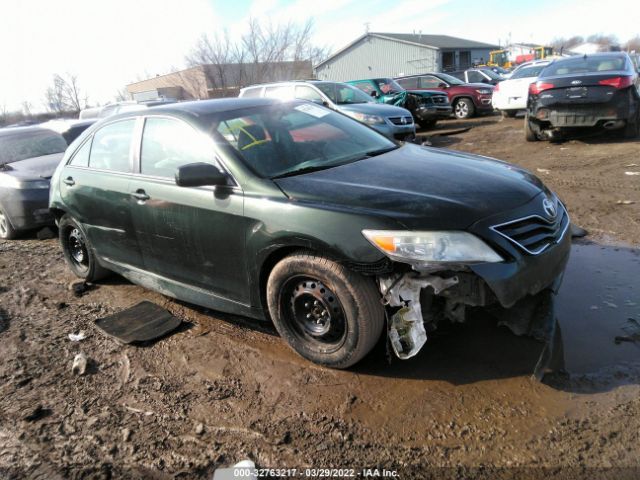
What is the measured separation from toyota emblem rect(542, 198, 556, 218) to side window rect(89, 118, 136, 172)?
3143mm

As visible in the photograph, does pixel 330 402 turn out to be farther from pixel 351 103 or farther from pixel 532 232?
pixel 351 103

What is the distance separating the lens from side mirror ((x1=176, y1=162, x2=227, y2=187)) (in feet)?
9.97

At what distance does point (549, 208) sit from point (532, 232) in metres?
0.36

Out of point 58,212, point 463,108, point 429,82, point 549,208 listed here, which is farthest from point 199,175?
point 429,82

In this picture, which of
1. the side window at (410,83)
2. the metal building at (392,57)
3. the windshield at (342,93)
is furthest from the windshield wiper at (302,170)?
the metal building at (392,57)

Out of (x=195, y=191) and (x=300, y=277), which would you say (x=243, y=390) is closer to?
(x=300, y=277)

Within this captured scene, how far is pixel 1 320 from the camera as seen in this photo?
432 cm

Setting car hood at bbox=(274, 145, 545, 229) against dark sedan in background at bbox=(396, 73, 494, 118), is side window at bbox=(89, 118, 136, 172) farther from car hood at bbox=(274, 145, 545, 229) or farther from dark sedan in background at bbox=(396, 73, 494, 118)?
dark sedan in background at bbox=(396, 73, 494, 118)

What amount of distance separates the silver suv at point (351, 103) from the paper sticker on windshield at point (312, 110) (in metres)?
5.73

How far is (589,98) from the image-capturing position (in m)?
8.39

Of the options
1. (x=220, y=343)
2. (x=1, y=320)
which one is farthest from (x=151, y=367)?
(x=1, y=320)

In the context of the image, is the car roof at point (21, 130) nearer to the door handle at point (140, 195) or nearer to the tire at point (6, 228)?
the tire at point (6, 228)

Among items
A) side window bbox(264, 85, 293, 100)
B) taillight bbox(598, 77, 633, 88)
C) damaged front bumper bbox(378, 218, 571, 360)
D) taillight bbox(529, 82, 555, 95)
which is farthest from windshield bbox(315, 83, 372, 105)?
damaged front bumper bbox(378, 218, 571, 360)

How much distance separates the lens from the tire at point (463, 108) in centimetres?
1631
